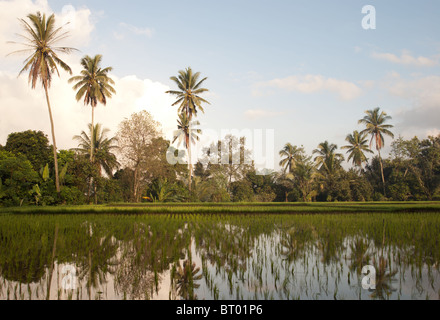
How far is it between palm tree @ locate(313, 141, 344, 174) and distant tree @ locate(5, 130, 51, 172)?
2918 centimetres

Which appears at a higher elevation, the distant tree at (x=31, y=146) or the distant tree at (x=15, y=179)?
the distant tree at (x=31, y=146)

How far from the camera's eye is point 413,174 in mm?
33312

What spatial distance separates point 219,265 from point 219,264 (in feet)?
0.14

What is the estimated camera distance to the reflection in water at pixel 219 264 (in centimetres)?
387

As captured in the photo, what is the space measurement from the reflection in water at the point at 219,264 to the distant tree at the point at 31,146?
63.3 feet

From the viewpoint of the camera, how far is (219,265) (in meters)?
5.06

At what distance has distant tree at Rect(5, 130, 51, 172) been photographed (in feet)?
82.8

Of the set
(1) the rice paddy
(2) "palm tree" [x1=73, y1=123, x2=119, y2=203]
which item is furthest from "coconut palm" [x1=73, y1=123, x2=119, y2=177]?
(1) the rice paddy

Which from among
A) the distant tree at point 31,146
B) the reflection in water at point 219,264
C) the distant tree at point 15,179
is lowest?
the reflection in water at point 219,264

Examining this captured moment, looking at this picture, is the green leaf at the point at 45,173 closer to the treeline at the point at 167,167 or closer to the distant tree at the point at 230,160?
the treeline at the point at 167,167

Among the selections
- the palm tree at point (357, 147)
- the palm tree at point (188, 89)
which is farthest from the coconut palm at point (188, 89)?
the palm tree at point (357, 147)

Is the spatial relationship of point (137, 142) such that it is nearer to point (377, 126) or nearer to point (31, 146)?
point (31, 146)

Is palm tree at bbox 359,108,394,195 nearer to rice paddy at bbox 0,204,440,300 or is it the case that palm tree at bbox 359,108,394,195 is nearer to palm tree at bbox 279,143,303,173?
palm tree at bbox 279,143,303,173
